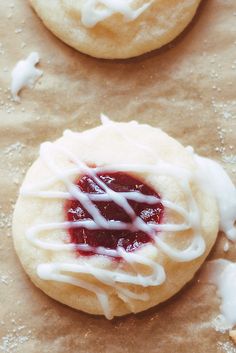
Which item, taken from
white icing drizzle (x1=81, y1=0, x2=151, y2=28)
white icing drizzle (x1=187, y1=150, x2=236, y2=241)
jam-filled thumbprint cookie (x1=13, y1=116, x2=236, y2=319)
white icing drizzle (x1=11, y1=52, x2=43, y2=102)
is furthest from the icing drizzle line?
white icing drizzle (x1=81, y1=0, x2=151, y2=28)

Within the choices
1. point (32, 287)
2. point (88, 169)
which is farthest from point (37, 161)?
point (32, 287)

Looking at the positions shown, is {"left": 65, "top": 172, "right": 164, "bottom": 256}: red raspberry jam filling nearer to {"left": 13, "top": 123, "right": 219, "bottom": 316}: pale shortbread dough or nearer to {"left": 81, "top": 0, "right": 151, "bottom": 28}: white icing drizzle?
{"left": 13, "top": 123, "right": 219, "bottom": 316}: pale shortbread dough

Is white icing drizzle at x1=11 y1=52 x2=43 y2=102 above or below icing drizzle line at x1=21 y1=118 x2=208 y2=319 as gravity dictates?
above

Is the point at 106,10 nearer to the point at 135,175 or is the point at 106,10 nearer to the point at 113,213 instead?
the point at 135,175

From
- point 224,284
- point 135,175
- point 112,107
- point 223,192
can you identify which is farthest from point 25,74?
point 224,284

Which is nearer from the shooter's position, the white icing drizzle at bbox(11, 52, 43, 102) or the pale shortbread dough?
the pale shortbread dough

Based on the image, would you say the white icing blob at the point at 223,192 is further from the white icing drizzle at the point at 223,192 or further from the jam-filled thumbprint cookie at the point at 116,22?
the jam-filled thumbprint cookie at the point at 116,22
